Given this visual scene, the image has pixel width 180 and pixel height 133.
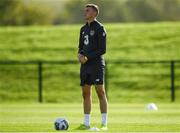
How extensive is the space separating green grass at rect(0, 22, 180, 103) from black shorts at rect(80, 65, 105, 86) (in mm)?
19856

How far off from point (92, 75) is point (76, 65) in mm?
26888

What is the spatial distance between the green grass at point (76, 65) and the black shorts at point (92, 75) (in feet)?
65.1

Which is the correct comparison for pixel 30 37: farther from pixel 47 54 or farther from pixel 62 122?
pixel 62 122

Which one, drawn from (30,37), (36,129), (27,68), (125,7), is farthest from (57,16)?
(36,129)

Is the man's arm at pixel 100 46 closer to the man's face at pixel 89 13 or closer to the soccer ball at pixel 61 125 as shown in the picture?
the man's face at pixel 89 13

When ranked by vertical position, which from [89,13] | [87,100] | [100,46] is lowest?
[87,100]

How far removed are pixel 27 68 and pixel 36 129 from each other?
2591cm

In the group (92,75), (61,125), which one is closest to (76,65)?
(92,75)

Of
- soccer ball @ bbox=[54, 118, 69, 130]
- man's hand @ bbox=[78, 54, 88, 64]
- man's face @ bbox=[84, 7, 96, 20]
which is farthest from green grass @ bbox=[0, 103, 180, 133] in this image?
man's face @ bbox=[84, 7, 96, 20]

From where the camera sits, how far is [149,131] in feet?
53.7

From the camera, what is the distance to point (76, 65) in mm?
43656

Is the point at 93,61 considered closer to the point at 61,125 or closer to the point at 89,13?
the point at 89,13

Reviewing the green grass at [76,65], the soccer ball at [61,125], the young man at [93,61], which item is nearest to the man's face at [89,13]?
the young man at [93,61]

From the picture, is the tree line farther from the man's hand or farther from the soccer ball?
the soccer ball
